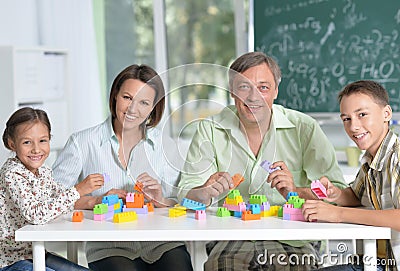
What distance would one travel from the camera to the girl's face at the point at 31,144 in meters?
1.92

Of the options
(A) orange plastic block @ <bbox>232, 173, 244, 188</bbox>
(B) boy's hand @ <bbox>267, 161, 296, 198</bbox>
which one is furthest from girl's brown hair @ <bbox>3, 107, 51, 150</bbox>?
(B) boy's hand @ <bbox>267, 161, 296, 198</bbox>

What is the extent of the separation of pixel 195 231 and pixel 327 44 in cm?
207

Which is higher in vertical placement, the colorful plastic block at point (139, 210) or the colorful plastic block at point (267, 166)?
the colorful plastic block at point (267, 166)

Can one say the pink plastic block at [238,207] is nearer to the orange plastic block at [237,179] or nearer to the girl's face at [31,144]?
the orange plastic block at [237,179]

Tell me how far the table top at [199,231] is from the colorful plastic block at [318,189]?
14 centimetres

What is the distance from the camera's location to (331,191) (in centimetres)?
193

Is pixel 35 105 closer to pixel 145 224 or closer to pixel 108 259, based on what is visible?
pixel 108 259

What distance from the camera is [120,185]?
2160 millimetres

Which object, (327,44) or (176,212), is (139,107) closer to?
(176,212)

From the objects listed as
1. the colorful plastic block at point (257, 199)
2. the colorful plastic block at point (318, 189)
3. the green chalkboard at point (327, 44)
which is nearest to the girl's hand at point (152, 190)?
the colorful plastic block at point (257, 199)

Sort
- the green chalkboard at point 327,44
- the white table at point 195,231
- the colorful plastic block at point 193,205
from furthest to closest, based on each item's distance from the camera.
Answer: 1. the green chalkboard at point 327,44
2. the colorful plastic block at point 193,205
3. the white table at point 195,231

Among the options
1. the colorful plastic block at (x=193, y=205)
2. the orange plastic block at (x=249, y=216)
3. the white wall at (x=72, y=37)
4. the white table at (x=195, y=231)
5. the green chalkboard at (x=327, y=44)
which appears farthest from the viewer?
the white wall at (x=72, y=37)

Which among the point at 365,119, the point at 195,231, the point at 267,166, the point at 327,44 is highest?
the point at 327,44

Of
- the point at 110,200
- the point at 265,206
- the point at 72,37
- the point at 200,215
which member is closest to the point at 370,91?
the point at 265,206
